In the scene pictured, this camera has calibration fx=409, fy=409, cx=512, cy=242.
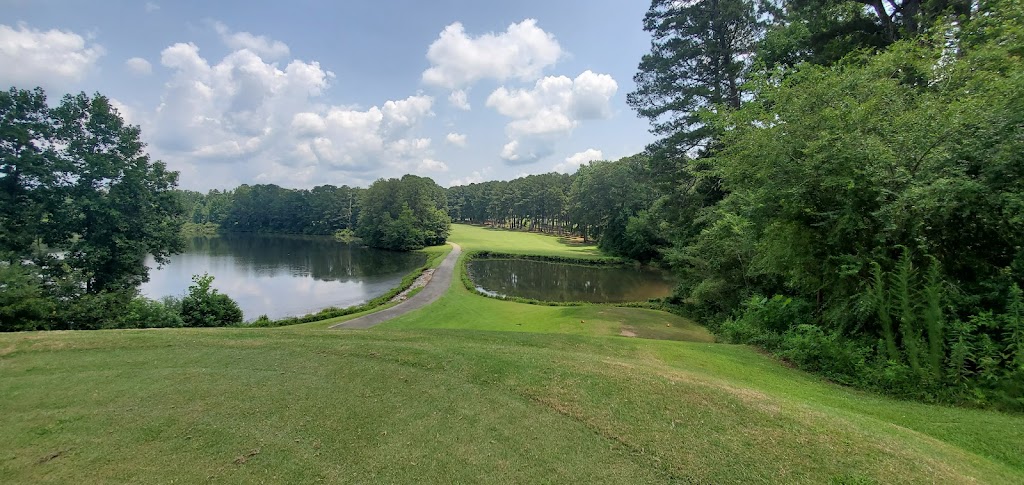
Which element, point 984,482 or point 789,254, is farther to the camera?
point 789,254

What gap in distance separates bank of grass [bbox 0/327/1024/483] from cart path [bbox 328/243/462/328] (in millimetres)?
12173

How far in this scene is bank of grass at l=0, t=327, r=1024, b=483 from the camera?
3744 millimetres

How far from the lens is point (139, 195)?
72.2ft

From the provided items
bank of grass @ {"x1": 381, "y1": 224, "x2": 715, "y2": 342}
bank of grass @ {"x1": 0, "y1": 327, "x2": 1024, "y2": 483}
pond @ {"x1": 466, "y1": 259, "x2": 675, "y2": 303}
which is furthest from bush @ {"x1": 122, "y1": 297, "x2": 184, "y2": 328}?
pond @ {"x1": 466, "y1": 259, "x2": 675, "y2": 303}

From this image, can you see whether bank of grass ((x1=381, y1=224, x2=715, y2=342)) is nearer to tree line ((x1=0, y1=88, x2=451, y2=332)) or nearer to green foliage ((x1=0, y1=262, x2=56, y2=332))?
tree line ((x1=0, y1=88, x2=451, y2=332))

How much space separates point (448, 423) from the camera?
4.64 meters

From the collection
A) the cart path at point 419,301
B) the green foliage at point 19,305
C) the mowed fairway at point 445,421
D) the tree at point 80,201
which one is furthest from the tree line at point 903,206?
the tree at point 80,201

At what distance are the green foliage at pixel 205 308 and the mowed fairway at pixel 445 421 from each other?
1023 cm

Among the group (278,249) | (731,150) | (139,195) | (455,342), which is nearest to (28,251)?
(139,195)

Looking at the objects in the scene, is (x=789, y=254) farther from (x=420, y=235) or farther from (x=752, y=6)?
(x=420, y=235)

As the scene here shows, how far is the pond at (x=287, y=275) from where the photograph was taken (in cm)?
2916

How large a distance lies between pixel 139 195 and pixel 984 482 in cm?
3070

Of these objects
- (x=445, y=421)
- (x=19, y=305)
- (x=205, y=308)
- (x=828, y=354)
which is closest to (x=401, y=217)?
(x=205, y=308)

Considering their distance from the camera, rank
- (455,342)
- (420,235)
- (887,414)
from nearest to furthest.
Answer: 1. (887,414)
2. (455,342)
3. (420,235)
